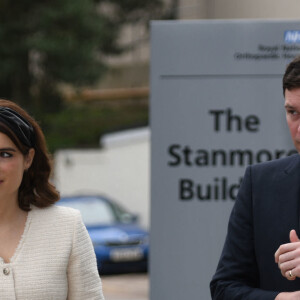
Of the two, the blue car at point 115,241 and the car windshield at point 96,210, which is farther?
the car windshield at point 96,210

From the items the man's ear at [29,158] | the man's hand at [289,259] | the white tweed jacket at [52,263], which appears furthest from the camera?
the man's ear at [29,158]

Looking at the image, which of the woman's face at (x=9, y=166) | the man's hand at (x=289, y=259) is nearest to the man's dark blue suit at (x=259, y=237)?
the man's hand at (x=289, y=259)

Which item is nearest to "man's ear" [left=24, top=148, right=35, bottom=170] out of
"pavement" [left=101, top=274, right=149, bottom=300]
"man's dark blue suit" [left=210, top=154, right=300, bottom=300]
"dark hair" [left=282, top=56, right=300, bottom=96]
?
"man's dark blue suit" [left=210, top=154, right=300, bottom=300]

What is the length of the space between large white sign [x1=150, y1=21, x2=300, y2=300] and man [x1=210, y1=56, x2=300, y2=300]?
2.30 metres

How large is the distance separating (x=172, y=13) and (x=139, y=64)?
436 centimetres

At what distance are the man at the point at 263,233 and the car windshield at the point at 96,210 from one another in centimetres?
1362

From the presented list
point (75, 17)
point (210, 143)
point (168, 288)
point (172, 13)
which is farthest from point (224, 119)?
point (172, 13)

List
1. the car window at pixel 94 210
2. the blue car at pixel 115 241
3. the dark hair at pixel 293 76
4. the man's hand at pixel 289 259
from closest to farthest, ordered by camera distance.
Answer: the man's hand at pixel 289 259, the dark hair at pixel 293 76, the blue car at pixel 115 241, the car window at pixel 94 210

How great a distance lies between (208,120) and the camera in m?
5.29

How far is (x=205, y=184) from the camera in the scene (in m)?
5.25

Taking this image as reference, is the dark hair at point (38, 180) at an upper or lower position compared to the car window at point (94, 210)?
upper

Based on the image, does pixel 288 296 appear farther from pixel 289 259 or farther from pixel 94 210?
pixel 94 210

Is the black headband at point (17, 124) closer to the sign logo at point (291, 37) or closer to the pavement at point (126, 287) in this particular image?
the sign logo at point (291, 37)

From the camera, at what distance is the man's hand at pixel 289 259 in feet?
8.55
